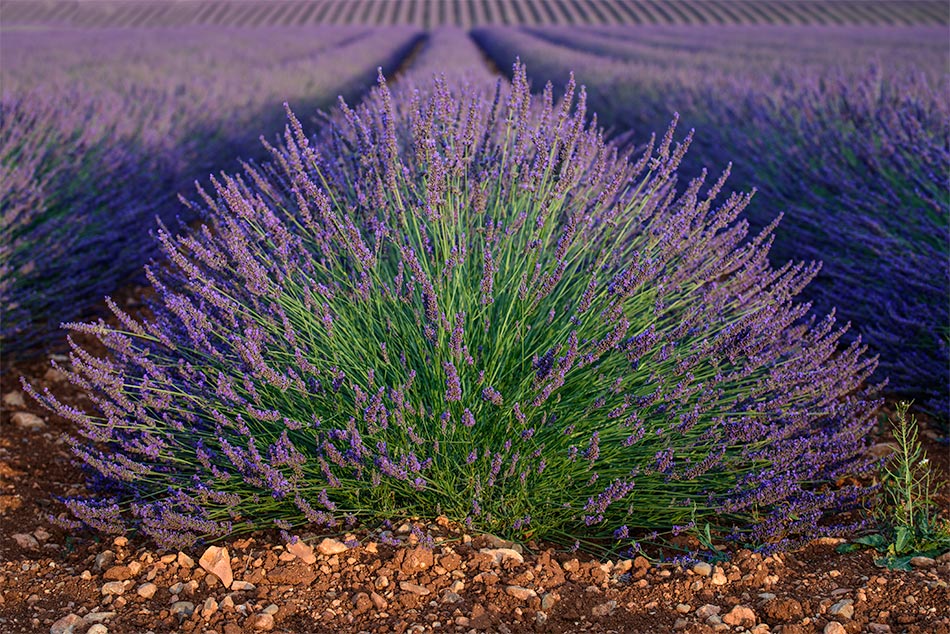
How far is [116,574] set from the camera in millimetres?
2064

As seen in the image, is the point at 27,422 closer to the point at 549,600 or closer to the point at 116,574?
the point at 116,574

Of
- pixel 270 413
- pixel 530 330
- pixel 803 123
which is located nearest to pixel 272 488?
pixel 270 413

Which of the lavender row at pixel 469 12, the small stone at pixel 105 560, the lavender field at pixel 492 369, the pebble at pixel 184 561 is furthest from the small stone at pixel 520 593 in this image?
the lavender row at pixel 469 12

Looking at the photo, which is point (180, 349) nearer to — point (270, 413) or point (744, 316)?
point (270, 413)

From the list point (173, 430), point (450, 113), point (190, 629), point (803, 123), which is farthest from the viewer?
point (803, 123)

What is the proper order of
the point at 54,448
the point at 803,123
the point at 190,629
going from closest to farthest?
1. the point at 190,629
2. the point at 54,448
3. the point at 803,123

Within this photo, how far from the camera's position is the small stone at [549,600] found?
192 centimetres

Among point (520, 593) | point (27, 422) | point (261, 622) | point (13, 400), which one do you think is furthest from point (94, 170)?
point (520, 593)

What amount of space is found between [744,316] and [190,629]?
1576mm

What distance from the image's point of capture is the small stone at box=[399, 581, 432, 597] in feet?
6.40

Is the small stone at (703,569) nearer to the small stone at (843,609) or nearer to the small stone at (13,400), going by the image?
the small stone at (843,609)

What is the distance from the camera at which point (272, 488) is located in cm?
205

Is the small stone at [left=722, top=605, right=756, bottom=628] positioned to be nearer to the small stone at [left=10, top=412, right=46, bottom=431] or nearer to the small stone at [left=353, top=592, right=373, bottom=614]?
the small stone at [left=353, top=592, right=373, bottom=614]

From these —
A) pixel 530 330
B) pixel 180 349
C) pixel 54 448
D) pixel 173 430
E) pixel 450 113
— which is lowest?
pixel 54 448
